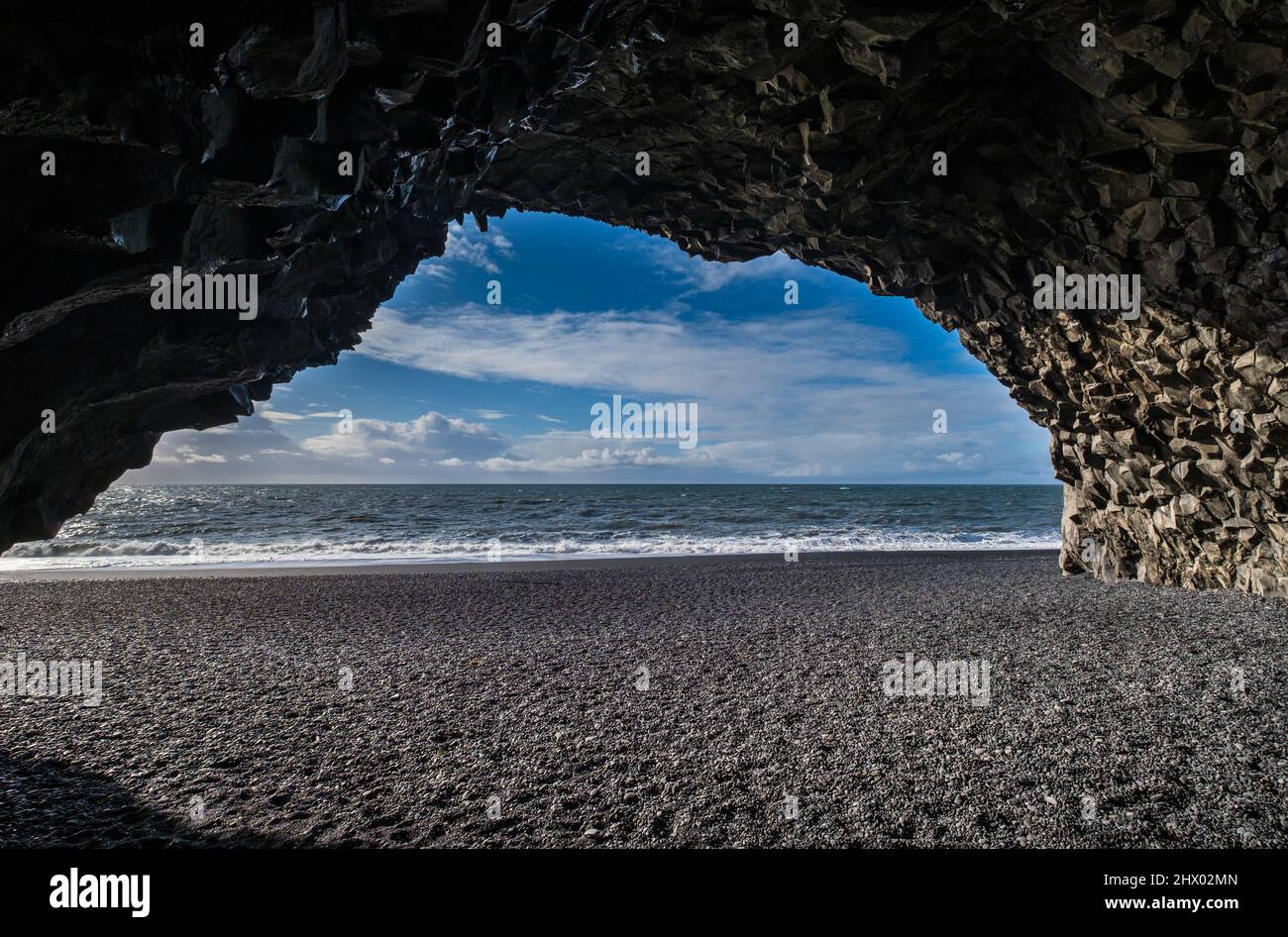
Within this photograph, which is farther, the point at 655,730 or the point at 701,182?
the point at 701,182

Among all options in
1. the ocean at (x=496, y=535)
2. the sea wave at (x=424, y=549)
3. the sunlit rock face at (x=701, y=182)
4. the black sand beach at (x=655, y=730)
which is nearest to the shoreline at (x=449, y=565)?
the sea wave at (x=424, y=549)

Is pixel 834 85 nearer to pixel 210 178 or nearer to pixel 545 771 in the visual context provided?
pixel 210 178

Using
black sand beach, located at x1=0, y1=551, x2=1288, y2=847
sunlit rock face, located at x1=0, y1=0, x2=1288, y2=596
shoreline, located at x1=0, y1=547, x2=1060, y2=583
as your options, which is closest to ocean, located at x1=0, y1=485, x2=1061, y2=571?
shoreline, located at x1=0, y1=547, x2=1060, y2=583

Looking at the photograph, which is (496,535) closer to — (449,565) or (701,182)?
(449,565)

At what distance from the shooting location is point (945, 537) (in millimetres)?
32188

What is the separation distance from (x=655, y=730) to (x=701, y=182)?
433 inches

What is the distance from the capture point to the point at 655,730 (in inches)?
249

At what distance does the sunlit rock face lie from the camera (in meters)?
5.55

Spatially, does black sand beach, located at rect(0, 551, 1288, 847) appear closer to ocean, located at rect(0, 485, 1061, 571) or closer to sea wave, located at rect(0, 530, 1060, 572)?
sea wave, located at rect(0, 530, 1060, 572)

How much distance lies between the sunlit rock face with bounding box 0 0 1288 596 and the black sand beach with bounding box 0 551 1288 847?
13.1ft

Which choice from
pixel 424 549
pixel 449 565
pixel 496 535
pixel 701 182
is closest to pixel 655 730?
pixel 701 182

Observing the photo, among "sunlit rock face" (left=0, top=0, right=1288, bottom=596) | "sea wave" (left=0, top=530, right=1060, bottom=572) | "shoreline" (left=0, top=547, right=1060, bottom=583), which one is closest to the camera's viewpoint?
"sunlit rock face" (left=0, top=0, right=1288, bottom=596)

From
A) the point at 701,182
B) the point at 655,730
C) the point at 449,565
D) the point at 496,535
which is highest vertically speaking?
the point at 701,182

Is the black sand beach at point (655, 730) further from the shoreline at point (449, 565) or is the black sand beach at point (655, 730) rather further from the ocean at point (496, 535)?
the ocean at point (496, 535)
